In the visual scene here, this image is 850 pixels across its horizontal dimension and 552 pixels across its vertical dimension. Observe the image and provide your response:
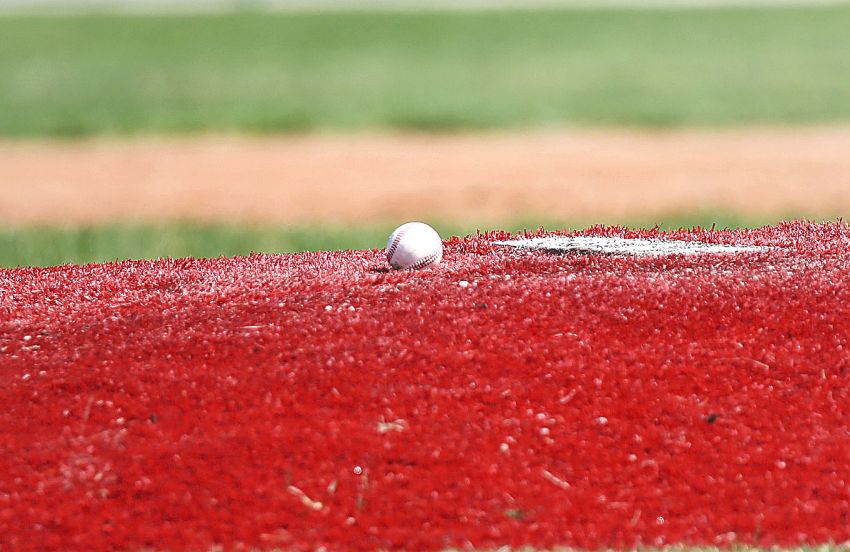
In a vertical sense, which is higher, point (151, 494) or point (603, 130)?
point (603, 130)

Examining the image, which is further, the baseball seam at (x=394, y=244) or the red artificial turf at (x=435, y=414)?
the baseball seam at (x=394, y=244)

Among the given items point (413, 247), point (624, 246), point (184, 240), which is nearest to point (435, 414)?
point (413, 247)

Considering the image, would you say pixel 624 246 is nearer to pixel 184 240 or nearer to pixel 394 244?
pixel 394 244

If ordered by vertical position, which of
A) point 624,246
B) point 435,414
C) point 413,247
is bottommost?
point 435,414

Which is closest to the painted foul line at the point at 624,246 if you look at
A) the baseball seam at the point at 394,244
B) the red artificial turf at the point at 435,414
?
the red artificial turf at the point at 435,414

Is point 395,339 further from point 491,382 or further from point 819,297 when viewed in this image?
point 819,297

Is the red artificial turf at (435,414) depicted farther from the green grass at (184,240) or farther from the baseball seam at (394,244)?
the green grass at (184,240)

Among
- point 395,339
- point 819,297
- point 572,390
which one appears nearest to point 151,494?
point 395,339
